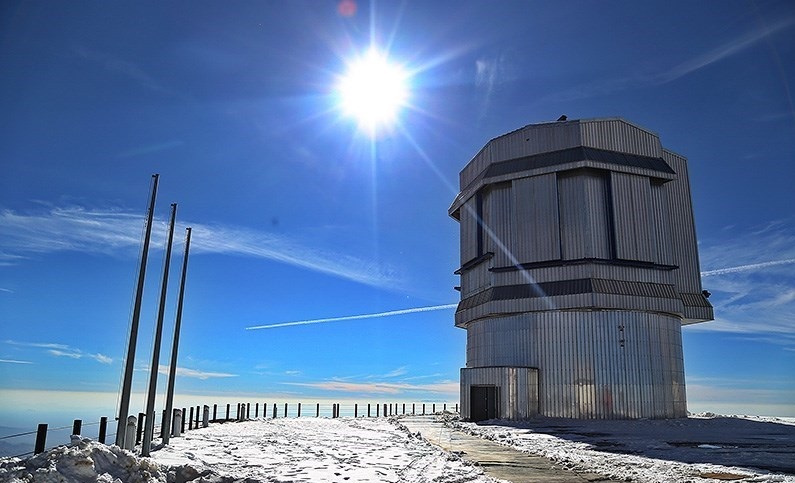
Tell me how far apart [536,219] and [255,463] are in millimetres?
30634

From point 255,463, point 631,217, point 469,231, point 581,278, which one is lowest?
point 255,463

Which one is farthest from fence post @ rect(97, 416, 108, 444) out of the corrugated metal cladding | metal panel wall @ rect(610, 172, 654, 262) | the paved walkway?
metal panel wall @ rect(610, 172, 654, 262)

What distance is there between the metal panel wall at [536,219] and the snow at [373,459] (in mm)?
17017

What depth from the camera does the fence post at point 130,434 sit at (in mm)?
18445

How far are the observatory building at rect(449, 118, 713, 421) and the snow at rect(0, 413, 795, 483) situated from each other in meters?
12.2

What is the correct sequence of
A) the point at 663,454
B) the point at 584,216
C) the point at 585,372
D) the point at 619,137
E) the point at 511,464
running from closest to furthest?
the point at 511,464, the point at 663,454, the point at 585,372, the point at 584,216, the point at 619,137

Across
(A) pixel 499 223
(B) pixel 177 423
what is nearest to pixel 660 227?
(A) pixel 499 223

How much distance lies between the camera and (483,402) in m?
39.9

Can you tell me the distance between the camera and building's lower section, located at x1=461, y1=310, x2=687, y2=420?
124ft

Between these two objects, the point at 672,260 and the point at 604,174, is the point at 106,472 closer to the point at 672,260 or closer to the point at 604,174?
the point at 604,174

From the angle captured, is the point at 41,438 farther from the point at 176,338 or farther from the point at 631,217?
the point at 631,217

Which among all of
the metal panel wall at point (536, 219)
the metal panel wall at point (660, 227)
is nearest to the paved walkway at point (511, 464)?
the metal panel wall at point (536, 219)

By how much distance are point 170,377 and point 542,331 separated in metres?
24.6

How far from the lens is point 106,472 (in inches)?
468
